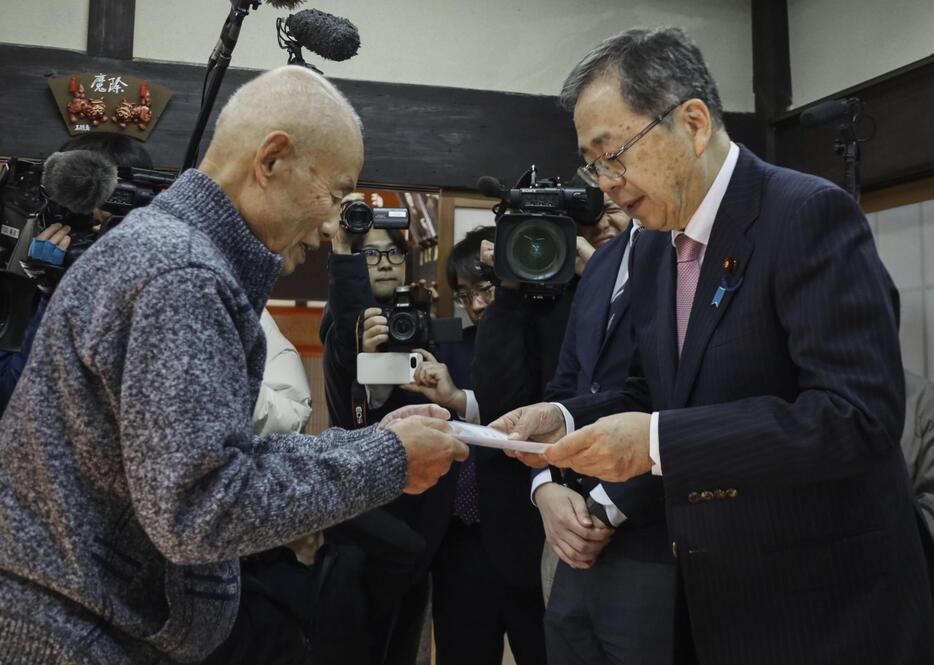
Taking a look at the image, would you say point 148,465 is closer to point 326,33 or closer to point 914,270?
point 326,33

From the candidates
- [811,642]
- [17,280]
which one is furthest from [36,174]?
[811,642]

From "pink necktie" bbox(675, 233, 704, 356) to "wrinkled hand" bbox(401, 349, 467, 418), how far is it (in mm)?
1029

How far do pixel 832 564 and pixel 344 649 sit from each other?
1.46 m

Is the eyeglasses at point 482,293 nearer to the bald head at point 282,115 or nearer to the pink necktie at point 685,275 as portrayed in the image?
the pink necktie at point 685,275

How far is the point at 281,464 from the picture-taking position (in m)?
1.19

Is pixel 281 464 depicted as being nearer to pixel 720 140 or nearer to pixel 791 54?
pixel 720 140

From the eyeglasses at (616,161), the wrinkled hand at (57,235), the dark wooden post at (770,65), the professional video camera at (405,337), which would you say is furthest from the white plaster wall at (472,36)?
the eyeglasses at (616,161)

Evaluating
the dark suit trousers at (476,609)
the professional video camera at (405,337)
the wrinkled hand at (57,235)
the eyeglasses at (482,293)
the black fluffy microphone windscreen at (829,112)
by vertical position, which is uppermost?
the black fluffy microphone windscreen at (829,112)

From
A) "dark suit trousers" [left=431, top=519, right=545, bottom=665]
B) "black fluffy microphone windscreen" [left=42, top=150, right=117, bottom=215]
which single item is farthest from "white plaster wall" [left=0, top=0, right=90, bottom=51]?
"dark suit trousers" [left=431, top=519, right=545, bottom=665]

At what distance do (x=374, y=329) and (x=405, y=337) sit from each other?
85 millimetres

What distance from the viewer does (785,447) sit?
1.38m

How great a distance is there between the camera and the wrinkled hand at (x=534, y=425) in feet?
5.92

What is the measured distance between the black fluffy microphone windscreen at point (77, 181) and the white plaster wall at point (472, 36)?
190cm

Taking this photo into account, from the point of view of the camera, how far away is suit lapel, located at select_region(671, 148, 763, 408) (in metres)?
1.55
